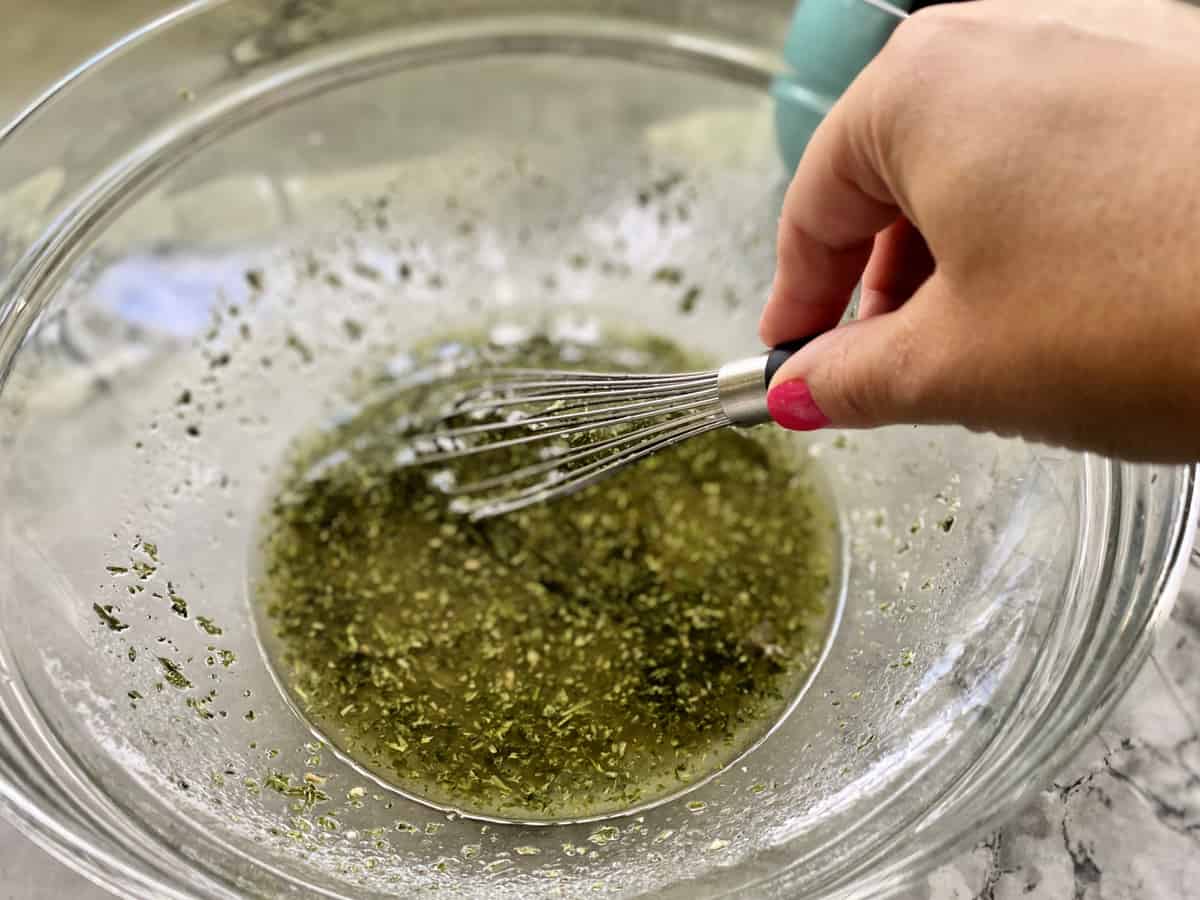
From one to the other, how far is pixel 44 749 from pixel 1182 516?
1.13m

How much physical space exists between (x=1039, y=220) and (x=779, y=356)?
0.97ft

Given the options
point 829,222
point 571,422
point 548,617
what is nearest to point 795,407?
point 829,222

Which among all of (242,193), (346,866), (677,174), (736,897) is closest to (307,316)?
(242,193)

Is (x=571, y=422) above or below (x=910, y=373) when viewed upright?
above

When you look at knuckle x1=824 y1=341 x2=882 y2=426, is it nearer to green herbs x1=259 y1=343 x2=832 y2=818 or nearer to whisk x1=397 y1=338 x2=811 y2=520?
whisk x1=397 y1=338 x2=811 y2=520

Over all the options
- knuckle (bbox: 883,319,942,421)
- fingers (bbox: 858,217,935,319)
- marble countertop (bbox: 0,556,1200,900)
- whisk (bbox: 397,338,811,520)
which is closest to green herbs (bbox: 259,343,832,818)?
whisk (bbox: 397,338,811,520)

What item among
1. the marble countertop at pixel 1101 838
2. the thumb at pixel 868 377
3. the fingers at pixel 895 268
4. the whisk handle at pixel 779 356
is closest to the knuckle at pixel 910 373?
the thumb at pixel 868 377

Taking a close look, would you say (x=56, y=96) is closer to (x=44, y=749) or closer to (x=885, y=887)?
(x=44, y=749)

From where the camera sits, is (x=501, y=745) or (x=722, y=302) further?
(x=722, y=302)

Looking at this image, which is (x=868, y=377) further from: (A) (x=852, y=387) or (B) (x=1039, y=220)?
(B) (x=1039, y=220)

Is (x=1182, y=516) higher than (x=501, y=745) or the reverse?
the reverse

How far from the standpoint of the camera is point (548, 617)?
1.35 meters

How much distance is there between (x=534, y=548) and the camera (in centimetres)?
143

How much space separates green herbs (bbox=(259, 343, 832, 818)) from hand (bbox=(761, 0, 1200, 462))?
49cm
